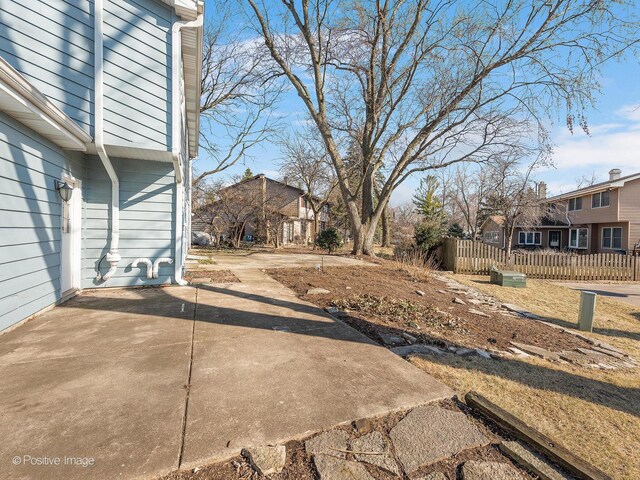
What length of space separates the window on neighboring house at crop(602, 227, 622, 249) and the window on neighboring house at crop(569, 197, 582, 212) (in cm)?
243

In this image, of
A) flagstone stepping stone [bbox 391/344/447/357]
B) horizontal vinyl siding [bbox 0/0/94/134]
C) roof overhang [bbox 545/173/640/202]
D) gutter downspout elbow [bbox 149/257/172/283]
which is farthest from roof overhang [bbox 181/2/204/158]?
roof overhang [bbox 545/173/640/202]

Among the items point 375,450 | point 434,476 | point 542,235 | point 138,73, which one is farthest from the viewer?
point 542,235

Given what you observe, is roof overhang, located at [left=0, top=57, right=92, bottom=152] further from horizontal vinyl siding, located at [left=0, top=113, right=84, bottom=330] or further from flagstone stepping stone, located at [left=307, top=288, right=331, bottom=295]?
flagstone stepping stone, located at [left=307, top=288, right=331, bottom=295]

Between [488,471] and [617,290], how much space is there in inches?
491

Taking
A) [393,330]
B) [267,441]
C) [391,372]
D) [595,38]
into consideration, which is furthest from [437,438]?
[595,38]

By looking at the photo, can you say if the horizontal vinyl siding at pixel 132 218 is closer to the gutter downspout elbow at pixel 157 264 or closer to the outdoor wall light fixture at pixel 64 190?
the gutter downspout elbow at pixel 157 264

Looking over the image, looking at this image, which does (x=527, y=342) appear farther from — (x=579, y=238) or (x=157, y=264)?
(x=579, y=238)

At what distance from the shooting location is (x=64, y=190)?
4.43 m

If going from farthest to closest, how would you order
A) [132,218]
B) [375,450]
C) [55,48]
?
[132,218]
[55,48]
[375,450]

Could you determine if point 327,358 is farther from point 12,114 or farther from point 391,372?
point 12,114

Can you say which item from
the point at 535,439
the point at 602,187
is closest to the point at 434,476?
the point at 535,439

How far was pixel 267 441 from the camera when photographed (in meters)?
1.75

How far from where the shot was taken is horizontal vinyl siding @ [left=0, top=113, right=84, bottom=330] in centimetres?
330

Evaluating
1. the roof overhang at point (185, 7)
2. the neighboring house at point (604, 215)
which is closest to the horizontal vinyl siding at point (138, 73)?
the roof overhang at point (185, 7)
